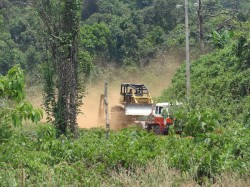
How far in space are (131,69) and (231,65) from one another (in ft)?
69.0

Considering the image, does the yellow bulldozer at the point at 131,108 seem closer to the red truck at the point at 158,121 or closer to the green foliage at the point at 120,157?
the red truck at the point at 158,121

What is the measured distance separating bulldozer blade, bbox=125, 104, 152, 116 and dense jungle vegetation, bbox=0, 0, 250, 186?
2646mm

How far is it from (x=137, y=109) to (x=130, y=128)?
6.99 metres

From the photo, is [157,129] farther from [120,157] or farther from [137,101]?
[120,157]

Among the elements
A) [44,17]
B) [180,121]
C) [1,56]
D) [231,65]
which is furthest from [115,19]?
[180,121]

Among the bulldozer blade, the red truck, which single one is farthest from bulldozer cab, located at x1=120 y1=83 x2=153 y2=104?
the red truck

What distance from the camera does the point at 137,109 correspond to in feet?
97.6

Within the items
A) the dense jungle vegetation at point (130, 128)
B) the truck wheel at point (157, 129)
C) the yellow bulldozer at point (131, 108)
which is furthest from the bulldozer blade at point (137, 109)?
the truck wheel at point (157, 129)

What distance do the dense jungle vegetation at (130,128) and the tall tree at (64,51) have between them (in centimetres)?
5

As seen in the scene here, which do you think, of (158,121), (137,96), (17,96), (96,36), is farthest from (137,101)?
(96,36)

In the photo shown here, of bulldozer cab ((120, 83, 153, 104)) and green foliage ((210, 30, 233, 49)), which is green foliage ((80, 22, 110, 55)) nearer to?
green foliage ((210, 30, 233, 49))

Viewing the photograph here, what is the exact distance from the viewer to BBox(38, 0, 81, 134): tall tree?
916 inches

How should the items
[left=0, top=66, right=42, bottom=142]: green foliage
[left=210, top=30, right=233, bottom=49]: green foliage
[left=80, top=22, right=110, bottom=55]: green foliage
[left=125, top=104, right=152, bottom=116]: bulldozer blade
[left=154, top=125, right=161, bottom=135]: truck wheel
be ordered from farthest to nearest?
1. [left=80, top=22, right=110, bottom=55]: green foliage
2. [left=210, top=30, right=233, bottom=49]: green foliage
3. [left=125, top=104, right=152, bottom=116]: bulldozer blade
4. [left=154, top=125, right=161, bottom=135]: truck wheel
5. [left=0, top=66, right=42, bottom=142]: green foliage

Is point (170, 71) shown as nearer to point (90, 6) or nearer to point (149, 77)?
point (149, 77)
